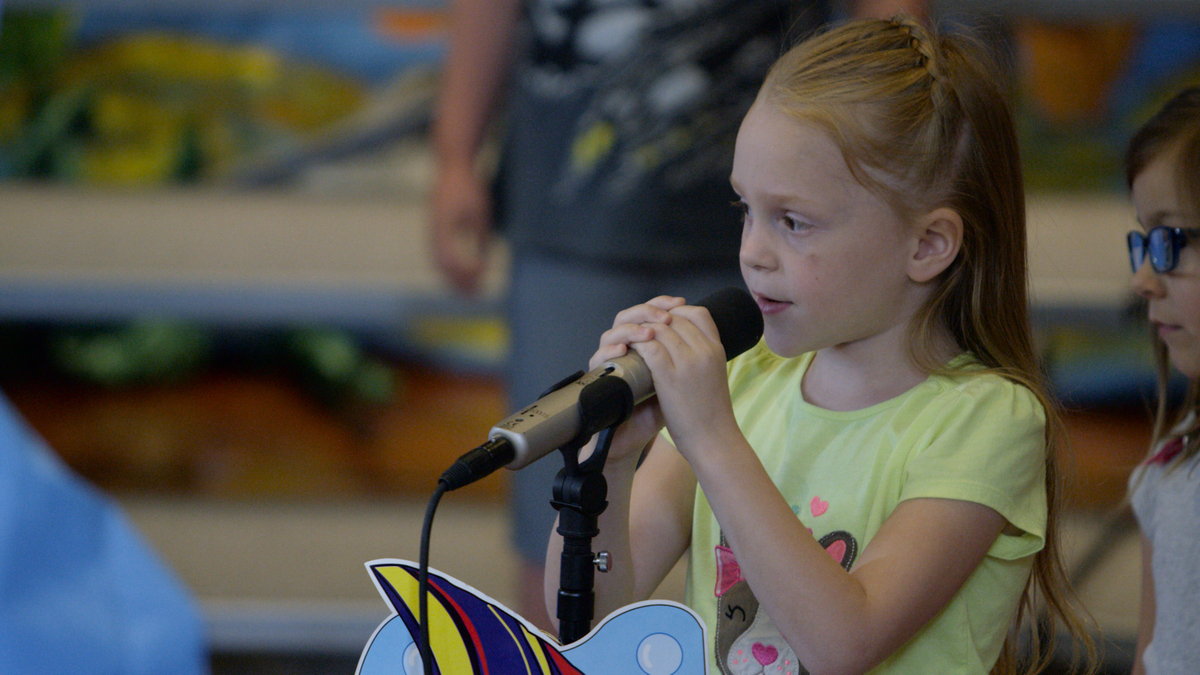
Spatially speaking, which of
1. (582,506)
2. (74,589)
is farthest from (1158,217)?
(74,589)

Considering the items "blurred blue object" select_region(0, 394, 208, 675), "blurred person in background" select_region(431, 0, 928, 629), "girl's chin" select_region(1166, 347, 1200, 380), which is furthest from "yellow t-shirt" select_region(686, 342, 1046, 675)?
"blurred person in background" select_region(431, 0, 928, 629)

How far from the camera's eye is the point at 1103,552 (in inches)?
77.9

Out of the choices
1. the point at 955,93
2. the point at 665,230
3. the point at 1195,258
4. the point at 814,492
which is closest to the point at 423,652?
the point at 814,492

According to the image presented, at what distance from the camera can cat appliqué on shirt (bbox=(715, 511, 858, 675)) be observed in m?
0.80

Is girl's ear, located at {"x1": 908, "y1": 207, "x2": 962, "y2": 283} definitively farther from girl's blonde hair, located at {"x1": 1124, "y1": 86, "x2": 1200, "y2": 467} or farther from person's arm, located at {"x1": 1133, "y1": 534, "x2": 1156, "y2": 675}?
person's arm, located at {"x1": 1133, "y1": 534, "x2": 1156, "y2": 675}

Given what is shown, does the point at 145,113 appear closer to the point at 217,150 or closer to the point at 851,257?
the point at 217,150

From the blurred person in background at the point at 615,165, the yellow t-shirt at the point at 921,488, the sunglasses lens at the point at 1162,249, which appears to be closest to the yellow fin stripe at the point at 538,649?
the yellow t-shirt at the point at 921,488

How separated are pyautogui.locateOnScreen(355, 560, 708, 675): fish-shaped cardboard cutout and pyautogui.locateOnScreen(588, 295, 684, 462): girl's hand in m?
0.15

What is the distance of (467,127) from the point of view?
1927mm

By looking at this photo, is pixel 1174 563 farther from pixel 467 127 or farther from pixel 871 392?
pixel 467 127

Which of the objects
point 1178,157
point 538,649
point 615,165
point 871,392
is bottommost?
point 538,649

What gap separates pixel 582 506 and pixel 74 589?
1.15 ft

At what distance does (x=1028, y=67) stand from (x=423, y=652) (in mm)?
1964

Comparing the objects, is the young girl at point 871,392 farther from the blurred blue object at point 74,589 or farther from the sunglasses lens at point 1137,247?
the blurred blue object at point 74,589
